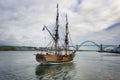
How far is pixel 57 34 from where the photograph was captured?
62188 mm

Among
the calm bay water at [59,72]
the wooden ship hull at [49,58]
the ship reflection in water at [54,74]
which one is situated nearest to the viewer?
the calm bay water at [59,72]

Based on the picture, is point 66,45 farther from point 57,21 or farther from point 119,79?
point 119,79

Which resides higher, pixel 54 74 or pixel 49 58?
pixel 49 58

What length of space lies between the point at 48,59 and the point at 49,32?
11.4 metres

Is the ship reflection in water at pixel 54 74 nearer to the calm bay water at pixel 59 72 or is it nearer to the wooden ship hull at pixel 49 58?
the calm bay water at pixel 59 72

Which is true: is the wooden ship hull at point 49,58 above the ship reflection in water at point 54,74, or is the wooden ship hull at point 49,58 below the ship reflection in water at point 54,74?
above

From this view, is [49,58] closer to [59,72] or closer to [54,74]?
[59,72]

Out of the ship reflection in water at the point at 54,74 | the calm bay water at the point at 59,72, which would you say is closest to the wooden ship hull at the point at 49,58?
the calm bay water at the point at 59,72

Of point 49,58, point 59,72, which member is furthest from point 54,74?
point 49,58

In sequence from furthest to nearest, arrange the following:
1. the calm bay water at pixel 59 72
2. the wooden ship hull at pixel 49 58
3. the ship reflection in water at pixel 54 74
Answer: the wooden ship hull at pixel 49 58, the ship reflection in water at pixel 54 74, the calm bay water at pixel 59 72

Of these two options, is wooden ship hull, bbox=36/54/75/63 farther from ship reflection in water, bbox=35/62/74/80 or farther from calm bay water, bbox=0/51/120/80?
ship reflection in water, bbox=35/62/74/80

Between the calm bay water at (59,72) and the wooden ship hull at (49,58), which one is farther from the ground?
the wooden ship hull at (49,58)

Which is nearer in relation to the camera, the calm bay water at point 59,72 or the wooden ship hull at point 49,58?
the calm bay water at point 59,72

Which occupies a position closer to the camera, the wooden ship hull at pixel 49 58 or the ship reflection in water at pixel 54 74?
the ship reflection in water at pixel 54 74
